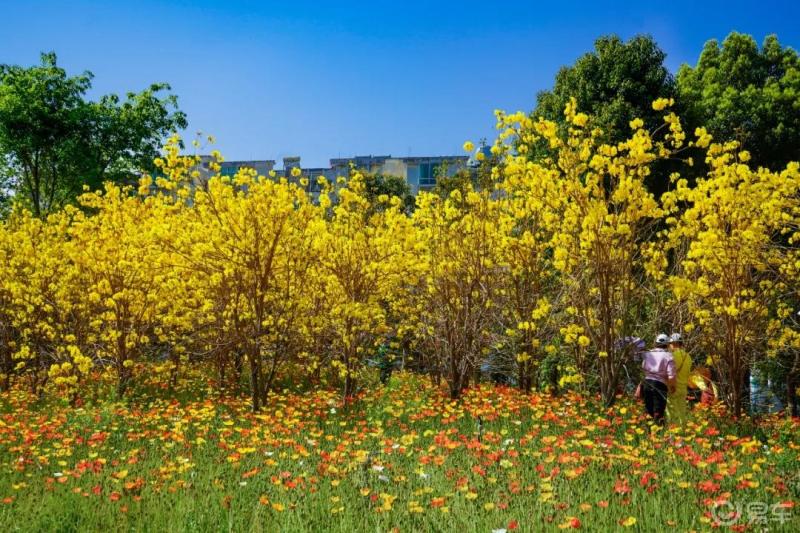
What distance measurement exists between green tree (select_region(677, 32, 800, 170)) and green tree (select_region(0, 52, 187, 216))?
18476 mm

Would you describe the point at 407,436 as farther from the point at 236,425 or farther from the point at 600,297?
the point at 600,297

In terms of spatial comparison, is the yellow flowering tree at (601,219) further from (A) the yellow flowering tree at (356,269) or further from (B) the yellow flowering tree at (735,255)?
(A) the yellow flowering tree at (356,269)

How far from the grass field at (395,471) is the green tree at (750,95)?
44.2ft

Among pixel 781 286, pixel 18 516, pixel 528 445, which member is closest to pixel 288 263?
pixel 528 445

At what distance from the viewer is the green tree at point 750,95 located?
19.0 m

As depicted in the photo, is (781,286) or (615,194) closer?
(615,194)

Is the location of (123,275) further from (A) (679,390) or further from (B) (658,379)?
(A) (679,390)

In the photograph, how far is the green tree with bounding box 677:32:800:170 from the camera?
19.0m

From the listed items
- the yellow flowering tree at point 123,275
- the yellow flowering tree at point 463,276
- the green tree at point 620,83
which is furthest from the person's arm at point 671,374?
the green tree at point 620,83

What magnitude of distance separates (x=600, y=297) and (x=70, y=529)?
232 inches

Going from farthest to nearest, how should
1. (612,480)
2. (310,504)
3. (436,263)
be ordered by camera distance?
(436,263), (612,480), (310,504)

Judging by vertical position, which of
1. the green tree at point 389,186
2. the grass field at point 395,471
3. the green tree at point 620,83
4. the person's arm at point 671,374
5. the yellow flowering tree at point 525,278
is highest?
the green tree at point 620,83

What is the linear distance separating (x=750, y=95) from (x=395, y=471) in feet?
62.8

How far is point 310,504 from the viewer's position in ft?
15.3
